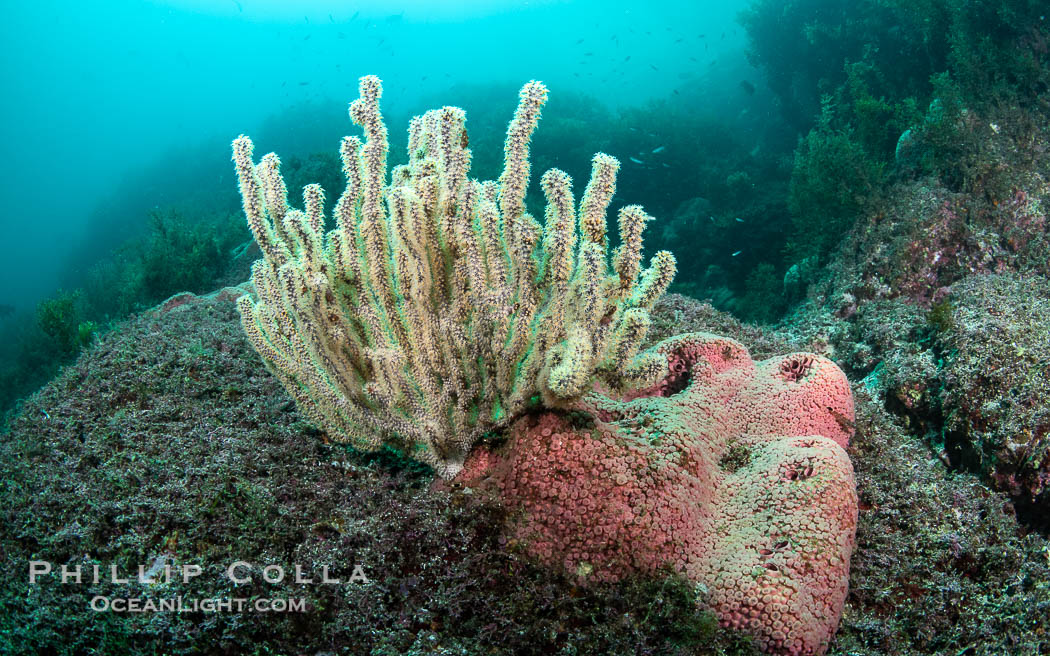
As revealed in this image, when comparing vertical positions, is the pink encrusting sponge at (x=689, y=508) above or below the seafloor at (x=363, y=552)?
above

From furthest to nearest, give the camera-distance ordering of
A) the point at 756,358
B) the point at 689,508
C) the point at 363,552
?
the point at 756,358, the point at 689,508, the point at 363,552

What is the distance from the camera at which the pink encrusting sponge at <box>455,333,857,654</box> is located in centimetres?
221

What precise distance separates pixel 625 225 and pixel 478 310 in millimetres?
828

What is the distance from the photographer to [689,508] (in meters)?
2.53

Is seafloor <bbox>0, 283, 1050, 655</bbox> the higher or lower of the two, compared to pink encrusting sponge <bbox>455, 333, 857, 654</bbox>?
lower

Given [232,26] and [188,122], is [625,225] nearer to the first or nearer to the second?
[188,122]

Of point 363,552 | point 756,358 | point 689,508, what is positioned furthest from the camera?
point 756,358

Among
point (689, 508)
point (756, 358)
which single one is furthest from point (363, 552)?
point (756, 358)

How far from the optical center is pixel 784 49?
1917cm

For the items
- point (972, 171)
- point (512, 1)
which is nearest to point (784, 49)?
point (972, 171)

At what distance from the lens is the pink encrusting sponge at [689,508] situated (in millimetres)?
2213

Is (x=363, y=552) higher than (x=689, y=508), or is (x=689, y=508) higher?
(x=689, y=508)

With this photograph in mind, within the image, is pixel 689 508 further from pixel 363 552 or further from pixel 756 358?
pixel 756 358

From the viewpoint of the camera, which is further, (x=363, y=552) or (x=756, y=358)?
(x=756, y=358)
